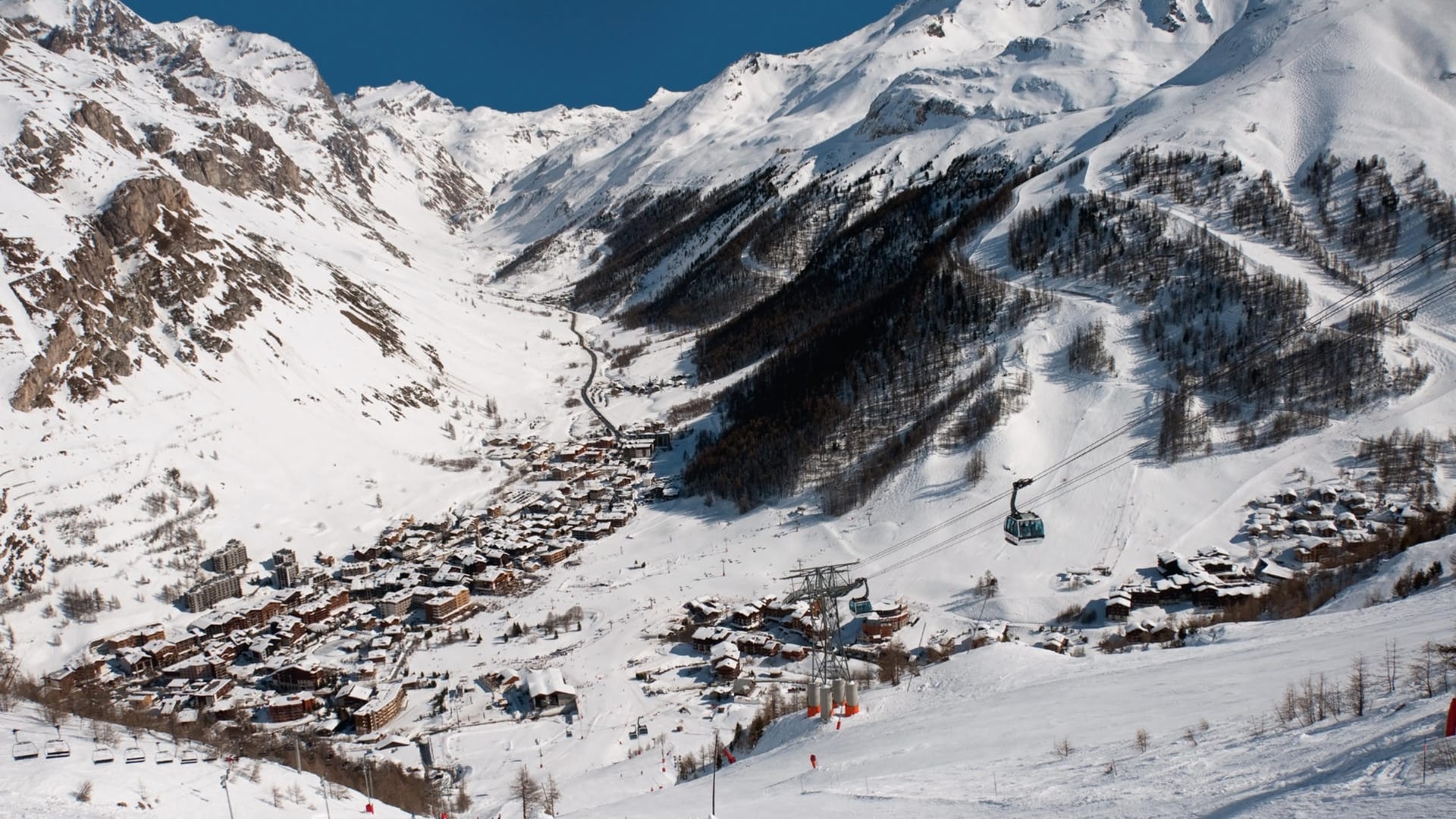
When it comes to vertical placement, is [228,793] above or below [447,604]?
below

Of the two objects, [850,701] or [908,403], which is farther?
[908,403]

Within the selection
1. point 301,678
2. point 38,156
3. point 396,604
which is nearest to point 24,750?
point 301,678

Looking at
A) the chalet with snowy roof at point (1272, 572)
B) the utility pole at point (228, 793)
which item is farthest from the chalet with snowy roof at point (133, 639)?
the chalet with snowy roof at point (1272, 572)

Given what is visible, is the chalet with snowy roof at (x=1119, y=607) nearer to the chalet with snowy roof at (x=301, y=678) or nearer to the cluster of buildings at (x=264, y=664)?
the cluster of buildings at (x=264, y=664)

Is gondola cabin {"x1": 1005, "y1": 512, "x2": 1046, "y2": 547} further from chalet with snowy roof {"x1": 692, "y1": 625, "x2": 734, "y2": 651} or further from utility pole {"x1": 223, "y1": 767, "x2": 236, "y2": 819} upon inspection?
utility pole {"x1": 223, "y1": 767, "x2": 236, "y2": 819}

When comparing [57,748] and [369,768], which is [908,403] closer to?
[369,768]

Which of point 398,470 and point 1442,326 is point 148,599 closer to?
point 398,470

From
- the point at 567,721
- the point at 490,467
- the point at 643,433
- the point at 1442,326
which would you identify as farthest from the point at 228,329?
the point at 1442,326

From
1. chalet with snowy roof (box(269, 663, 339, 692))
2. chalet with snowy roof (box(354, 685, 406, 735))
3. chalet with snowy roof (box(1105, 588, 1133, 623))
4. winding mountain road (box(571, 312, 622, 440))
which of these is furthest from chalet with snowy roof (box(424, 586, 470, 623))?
winding mountain road (box(571, 312, 622, 440))
